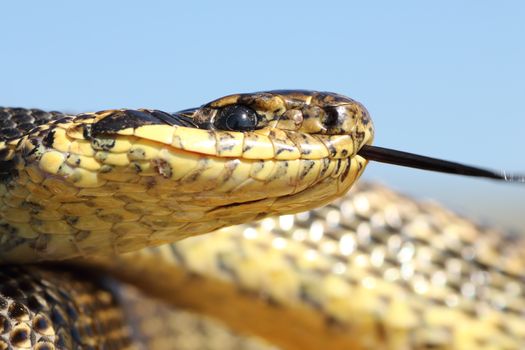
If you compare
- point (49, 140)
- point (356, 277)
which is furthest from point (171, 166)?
point (356, 277)

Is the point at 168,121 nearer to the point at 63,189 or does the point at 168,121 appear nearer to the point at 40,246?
the point at 63,189

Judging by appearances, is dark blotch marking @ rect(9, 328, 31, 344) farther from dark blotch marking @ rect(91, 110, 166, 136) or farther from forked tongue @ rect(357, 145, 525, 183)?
forked tongue @ rect(357, 145, 525, 183)

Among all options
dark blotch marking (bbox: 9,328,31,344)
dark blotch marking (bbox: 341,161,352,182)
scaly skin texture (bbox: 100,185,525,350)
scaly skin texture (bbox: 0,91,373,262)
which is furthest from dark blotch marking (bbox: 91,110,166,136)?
scaly skin texture (bbox: 100,185,525,350)

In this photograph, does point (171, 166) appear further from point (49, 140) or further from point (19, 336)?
point (19, 336)

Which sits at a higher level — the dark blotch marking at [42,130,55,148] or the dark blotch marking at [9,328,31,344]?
the dark blotch marking at [42,130,55,148]

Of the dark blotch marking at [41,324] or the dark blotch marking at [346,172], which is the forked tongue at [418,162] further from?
the dark blotch marking at [41,324]

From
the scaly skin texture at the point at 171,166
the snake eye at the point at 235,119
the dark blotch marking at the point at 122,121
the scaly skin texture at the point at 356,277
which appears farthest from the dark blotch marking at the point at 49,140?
the scaly skin texture at the point at 356,277

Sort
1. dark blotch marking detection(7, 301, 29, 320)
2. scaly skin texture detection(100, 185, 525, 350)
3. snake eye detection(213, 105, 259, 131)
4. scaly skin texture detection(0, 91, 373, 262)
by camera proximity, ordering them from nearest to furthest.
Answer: scaly skin texture detection(0, 91, 373, 262) < snake eye detection(213, 105, 259, 131) < dark blotch marking detection(7, 301, 29, 320) < scaly skin texture detection(100, 185, 525, 350)
